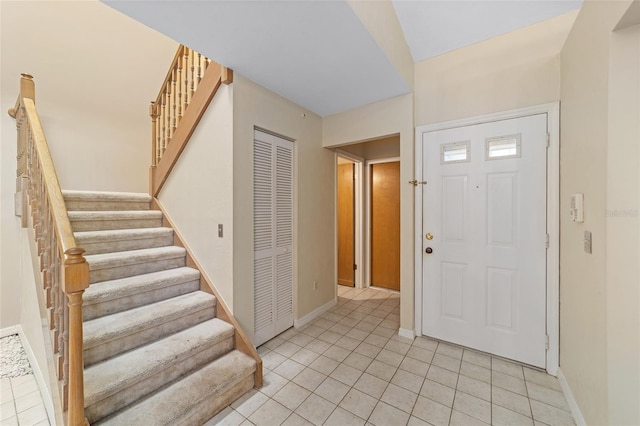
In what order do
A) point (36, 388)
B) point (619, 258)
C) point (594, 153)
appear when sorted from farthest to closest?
point (36, 388), point (594, 153), point (619, 258)

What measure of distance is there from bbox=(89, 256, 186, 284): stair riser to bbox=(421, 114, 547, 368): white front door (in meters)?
2.43

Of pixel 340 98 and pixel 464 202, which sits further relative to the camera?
pixel 340 98

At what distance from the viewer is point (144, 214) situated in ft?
8.61

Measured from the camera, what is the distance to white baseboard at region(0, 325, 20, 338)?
8.42ft

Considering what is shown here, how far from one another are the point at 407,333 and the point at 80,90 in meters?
4.61

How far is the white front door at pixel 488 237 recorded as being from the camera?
2027 mm

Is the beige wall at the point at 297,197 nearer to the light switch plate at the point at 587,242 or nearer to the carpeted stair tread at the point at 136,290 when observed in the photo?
the carpeted stair tread at the point at 136,290

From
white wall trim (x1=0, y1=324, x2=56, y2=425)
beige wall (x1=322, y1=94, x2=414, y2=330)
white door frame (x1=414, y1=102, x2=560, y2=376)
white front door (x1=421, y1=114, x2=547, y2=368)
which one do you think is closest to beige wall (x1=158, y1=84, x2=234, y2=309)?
white wall trim (x1=0, y1=324, x2=56, y2=425)

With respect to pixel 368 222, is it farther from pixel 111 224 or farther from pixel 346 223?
pixel 111 224

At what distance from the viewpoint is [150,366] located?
154 centimetres

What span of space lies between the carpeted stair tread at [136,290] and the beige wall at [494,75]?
2684 mm

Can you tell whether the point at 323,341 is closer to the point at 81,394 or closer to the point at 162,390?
the point at 162,390

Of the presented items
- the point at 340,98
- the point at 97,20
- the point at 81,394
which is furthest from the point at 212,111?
the point at 97,20

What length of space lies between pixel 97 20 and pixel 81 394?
3997 millimetres
